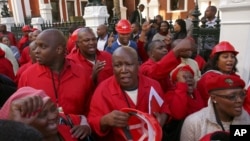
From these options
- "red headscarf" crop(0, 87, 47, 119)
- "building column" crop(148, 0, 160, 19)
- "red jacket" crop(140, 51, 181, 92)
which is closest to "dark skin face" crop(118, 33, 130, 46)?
"red jacket" crop(140, 51, 181, 92)

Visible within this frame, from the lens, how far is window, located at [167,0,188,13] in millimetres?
19844

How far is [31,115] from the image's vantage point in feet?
4.28

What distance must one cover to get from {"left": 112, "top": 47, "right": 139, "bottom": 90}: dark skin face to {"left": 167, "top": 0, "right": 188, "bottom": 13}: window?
18511 millimetres

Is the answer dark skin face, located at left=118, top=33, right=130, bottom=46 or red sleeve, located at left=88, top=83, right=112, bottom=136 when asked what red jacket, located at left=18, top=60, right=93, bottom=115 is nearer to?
red sleeve, located at left=88, top=83, right=112, bottom=136

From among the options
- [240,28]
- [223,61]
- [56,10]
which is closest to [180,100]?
[223,61]

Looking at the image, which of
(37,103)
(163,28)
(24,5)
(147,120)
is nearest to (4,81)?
(37,103)

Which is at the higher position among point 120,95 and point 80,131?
point 120,95

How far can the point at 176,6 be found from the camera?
2030cm

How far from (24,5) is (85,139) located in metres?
23.2

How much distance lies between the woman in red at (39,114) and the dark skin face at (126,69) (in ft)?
1.82

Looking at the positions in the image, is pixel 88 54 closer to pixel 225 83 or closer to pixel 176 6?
pixel 225 83

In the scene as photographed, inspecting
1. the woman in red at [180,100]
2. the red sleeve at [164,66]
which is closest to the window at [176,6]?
the red sleeve at [164,66]

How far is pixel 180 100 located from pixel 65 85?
109 centimetres

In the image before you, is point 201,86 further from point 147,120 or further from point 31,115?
point 31,115
